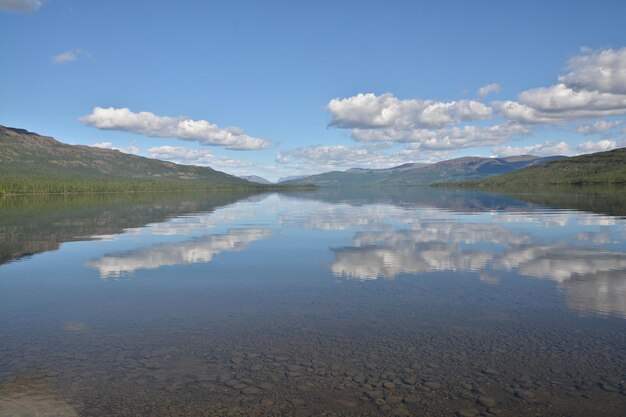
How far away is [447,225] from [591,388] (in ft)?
148

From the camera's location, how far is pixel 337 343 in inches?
656

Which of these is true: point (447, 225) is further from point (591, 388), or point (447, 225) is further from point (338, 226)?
point (591, 388)

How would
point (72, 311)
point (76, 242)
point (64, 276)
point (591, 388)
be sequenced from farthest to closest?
point (76, 242)
point (64, 276)
point (72, 311)
point (591, 388)

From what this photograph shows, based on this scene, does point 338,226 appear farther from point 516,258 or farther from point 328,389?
point 328,389

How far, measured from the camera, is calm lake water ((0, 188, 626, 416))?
12531mm

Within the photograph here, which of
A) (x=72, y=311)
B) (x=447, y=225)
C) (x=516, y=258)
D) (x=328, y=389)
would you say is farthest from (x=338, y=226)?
(x=328, y=389)

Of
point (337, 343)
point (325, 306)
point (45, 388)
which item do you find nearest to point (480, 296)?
point (325, 306)

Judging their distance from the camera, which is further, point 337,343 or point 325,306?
point 325,306

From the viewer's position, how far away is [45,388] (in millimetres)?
13156

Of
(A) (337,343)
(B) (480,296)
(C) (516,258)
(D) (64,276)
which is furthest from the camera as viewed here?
(C) (516,258)

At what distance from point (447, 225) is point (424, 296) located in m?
35.7

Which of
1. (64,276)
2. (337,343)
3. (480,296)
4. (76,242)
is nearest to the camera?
(337,343)

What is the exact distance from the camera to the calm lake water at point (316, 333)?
12531 mm

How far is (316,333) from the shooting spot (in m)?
17.7
